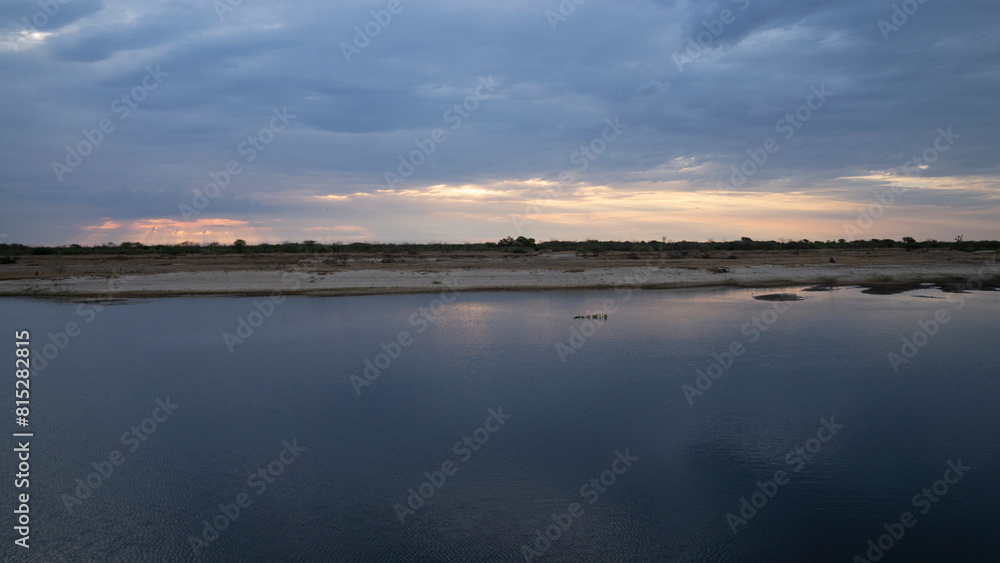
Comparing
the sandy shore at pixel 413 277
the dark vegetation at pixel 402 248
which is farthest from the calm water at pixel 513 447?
the dark vegetation at pixel 402 248

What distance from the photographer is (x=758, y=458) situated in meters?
9.27

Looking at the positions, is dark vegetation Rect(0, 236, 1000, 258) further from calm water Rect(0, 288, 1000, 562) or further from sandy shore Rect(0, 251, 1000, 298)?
calm water Rect(0, 288, 1000, 562)

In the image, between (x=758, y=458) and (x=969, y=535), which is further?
(x=758, y=458)

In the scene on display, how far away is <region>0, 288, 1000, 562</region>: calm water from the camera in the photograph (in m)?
7.04

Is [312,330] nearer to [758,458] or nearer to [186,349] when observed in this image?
[186,349]

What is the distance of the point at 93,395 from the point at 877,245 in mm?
99910

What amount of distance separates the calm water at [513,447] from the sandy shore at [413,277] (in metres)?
15.4

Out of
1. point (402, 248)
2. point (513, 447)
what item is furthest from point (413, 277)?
point (402, 248)

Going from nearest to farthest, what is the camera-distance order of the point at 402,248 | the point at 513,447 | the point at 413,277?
the point at 513,447 < the point at 413,277 < the point at 402,248

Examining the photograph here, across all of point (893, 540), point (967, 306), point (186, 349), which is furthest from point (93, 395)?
point (967, 306)

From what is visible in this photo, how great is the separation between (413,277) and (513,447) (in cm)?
2842

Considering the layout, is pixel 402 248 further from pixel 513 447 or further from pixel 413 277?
pixel 513 447

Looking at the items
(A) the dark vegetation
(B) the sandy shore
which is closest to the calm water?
(B) the sandy shore

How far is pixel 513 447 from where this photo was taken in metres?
9.76
